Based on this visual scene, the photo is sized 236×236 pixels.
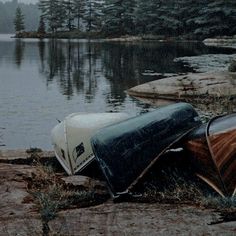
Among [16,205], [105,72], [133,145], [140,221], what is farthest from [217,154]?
[105,72]

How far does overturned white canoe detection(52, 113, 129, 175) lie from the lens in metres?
7.53

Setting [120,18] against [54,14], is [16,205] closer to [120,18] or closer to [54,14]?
[120,18]

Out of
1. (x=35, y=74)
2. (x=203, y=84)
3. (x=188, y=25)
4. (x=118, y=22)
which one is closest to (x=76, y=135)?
(x=203, y=84)

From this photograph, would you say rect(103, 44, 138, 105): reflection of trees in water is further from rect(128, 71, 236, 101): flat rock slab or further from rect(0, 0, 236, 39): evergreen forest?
rect(0, 0, 236, 39): evergreen forest

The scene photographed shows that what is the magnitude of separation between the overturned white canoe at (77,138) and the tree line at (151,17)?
5525cm

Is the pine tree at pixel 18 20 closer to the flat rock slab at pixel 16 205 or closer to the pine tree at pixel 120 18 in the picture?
the pine tree at pixel 120 18

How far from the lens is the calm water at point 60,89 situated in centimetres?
1367

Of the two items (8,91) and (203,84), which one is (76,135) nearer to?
(203,84)

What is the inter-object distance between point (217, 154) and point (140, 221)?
4.19 feet

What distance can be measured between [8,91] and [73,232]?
16.5 m

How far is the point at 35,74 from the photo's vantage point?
2716cm

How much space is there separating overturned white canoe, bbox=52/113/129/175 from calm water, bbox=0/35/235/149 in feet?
10.9

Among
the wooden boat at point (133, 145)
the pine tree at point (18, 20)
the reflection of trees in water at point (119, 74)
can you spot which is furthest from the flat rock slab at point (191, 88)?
the pine tree at point (18, 20)

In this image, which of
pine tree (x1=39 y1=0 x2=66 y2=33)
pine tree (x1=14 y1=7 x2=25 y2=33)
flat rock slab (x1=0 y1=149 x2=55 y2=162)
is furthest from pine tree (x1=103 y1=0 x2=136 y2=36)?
flat rock slab (x1=0 y1=149 x2=55 y2=162)
